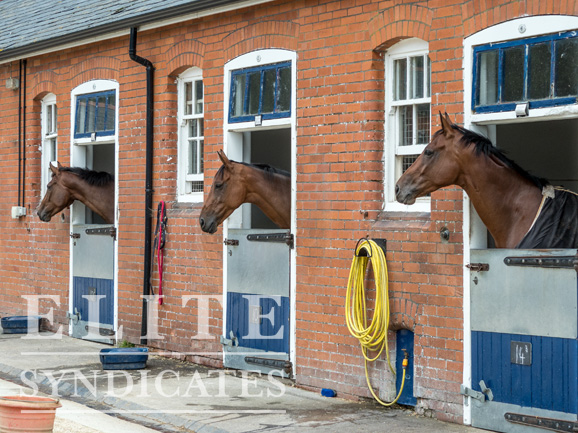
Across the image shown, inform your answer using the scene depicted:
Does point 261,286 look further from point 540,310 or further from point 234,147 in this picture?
point 540,310

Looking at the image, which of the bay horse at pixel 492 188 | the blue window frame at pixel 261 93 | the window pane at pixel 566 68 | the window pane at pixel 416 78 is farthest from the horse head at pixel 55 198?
the window pane at pixel 566 68

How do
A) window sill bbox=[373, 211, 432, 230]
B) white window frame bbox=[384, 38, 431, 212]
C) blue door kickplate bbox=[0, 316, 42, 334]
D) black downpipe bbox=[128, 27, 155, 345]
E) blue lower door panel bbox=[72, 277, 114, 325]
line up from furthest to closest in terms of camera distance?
blue door kickplate bbox=[0, 316, 42, 334]
blue lower door panel bbox=[72, 277, 114, 325]
black downpipe bbox=[128, 27, 155, 345]
white window frame bbox=[384, 38, 431, 212]
window sill bbox=[373, 211, 432, 230]

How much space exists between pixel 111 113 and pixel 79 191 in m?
1.23

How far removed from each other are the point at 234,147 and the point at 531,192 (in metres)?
4.19

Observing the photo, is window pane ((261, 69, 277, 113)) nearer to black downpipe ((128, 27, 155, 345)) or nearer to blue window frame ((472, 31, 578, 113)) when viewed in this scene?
black downpipe ((128, 27, 155, 345))

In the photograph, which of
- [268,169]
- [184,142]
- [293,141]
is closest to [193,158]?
[184,142]

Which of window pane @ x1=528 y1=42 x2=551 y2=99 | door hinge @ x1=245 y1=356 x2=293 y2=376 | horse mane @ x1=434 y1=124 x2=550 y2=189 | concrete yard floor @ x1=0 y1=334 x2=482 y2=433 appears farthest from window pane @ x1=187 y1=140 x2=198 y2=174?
window pane @ x1=528 y1=42 x2=551 y2=99

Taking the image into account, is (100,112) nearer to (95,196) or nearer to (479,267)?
(95,196)

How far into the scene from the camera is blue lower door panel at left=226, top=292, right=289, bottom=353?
10469mm

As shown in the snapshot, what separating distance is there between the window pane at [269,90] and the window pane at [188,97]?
5.87 ft

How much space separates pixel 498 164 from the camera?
823cm

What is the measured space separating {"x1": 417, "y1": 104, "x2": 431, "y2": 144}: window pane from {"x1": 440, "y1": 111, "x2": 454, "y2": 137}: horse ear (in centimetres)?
90

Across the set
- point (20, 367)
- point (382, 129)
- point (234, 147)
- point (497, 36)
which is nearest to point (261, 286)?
point (234, 147)

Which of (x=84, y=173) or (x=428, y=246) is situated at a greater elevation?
(x=84, y=173)
